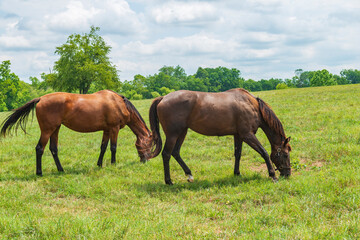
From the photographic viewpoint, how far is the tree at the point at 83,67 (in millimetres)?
40344

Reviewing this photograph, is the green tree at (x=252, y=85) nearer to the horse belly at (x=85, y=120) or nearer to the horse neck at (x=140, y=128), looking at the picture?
the horse neck at (x=140, y=128)

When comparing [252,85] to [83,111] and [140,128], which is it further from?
[83,111]

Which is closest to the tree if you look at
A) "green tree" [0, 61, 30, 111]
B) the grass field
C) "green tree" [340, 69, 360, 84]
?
"green tree" [0, 61, 30, 111]

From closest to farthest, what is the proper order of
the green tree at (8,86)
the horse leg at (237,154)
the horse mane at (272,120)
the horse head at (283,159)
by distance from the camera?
the horse head at (283,159), the horse mane at (272,120), the horse leg at (237,154), the green tree at (8,86)

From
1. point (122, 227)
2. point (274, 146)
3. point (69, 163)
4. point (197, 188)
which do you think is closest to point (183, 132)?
point (197, 188)

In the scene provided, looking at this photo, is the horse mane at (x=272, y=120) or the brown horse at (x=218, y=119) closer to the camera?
the brown horse at (x=218, y=119)

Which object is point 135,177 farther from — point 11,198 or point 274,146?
point 274,146

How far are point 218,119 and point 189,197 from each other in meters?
2.00

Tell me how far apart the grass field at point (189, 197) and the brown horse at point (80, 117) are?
0.70 m

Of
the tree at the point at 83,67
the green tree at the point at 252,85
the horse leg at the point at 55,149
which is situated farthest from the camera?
the green tree at the point at 252,85

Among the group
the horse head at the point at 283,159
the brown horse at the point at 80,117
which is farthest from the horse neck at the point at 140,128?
the horse head at the point at 283,159

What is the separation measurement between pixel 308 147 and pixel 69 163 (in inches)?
300

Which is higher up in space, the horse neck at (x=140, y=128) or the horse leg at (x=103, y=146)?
the horse neck at (x=140, y=128)

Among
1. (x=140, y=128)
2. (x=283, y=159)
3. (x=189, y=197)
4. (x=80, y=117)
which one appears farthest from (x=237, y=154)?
(x=80, y=117)
